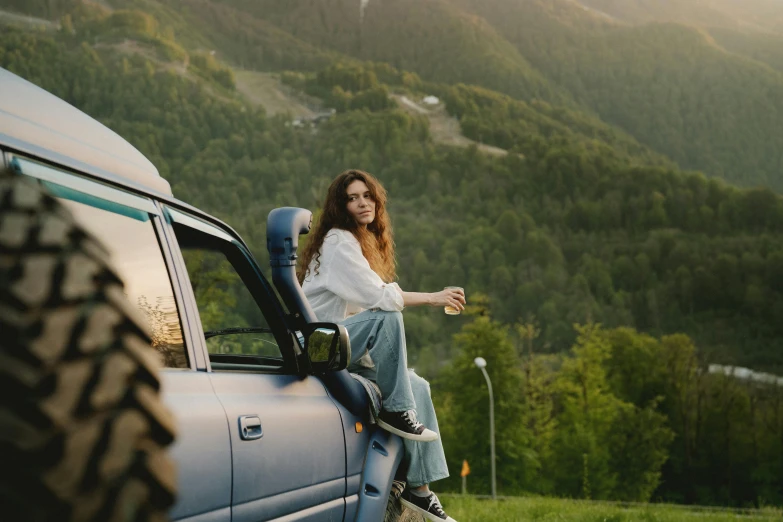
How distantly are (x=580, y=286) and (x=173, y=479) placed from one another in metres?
140

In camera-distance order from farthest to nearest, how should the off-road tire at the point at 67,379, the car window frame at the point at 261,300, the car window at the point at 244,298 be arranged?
the car window frame at the point at 261,300
the car window at the point at 244,298
the off-road tire at the point at 67,379

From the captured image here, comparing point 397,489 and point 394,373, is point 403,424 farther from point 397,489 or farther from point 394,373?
point 397,489

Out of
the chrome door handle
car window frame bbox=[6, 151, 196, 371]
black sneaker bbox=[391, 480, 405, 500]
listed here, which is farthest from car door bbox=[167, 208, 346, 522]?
black sneaker bbox=[391, 480, 405, 500]

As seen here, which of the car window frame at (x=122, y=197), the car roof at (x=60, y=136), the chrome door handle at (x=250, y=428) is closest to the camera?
the car window frame at (x=122, y=197)

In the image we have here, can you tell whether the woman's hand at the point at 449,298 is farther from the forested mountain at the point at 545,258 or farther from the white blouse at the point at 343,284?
the forested mountain at the point at 545,258

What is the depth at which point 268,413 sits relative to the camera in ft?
8.97

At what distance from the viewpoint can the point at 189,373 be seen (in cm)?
238

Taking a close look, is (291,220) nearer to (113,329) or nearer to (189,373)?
(189,373)

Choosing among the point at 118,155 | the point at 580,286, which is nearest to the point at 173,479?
the point at 118,155

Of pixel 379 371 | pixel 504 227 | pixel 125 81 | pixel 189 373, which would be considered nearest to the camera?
pixel 189 373

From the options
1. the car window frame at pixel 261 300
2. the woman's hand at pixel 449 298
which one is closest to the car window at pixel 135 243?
the car window frame at pixel 261 300

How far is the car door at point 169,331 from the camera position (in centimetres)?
207

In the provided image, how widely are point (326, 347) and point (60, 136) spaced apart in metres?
1.49

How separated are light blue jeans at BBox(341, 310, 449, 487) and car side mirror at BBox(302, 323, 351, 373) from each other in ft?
2.00
